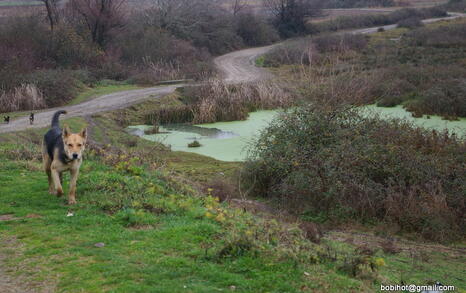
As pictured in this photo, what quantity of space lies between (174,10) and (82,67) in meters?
18.0

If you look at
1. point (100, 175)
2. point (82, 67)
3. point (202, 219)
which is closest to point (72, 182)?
point (100, 175)

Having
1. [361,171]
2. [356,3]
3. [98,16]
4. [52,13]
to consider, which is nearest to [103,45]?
[98,16]

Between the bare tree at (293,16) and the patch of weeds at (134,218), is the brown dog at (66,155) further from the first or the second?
the bare tree at (293,16)

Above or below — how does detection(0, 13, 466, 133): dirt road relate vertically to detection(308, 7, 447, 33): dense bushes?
below

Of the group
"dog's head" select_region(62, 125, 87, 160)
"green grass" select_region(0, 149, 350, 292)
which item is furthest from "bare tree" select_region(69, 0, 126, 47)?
"dog's head" select_region(62, 125, 87, 160)

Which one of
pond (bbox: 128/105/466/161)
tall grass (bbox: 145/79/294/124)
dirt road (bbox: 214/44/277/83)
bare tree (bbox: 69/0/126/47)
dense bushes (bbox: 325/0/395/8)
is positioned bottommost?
pond (bbox: 128/105/466/161)

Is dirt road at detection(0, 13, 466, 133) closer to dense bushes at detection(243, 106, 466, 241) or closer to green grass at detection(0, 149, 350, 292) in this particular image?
dense bushes at detection(243, 106, 466, 241)

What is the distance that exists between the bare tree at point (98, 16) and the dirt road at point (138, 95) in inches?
420

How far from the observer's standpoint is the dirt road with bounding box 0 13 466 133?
25484 millimetres

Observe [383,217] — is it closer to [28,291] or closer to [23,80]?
[28,291]

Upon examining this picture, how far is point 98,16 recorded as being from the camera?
49.2 m

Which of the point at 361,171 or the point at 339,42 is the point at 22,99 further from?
the point at 339,42

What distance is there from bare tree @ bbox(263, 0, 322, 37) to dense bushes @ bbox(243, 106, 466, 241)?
57852mm

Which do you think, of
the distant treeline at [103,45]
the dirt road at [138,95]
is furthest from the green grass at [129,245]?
the distant treeline at [103,45]
